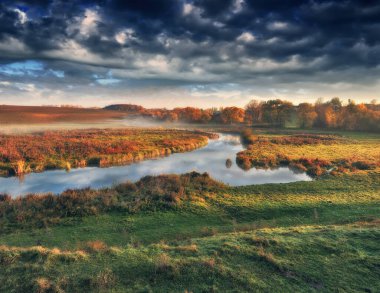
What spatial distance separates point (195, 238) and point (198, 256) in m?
3.06

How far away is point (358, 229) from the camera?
507 inches

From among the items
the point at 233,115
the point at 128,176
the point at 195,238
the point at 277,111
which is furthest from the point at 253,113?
the point at 195,238

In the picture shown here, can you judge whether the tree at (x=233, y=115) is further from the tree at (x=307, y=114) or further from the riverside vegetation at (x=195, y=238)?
the riverside vegetation at (x=195, y=238)

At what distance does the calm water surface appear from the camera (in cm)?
2702

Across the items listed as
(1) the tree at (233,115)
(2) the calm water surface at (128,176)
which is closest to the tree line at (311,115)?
(1) the tree at (233,115)

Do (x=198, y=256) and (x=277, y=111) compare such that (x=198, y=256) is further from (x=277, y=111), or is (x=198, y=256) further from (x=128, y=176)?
(x=277, y=111)

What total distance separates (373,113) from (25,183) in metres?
106

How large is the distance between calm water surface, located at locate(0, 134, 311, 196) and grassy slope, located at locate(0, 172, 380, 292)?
1129 centimetres

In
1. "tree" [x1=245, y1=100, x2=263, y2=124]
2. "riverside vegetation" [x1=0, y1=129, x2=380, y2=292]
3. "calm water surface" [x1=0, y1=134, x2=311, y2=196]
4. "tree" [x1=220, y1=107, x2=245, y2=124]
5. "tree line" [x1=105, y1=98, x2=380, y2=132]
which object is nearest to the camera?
"riverside vegetation" [x1=0, y1=129, x2=380, y2=292]

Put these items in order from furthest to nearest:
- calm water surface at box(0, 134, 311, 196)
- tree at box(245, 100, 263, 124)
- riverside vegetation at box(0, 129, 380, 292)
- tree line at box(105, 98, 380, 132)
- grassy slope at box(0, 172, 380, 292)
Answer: tree at box(245, 100, 263, 124)
tree line at box(105, 98, 380, 132)
calm water surface at box(0, 134, 311, 196)
riverside vegetation at box(0, 129, 380, 292)
grassy slope at box(0, 172, 380, 292)

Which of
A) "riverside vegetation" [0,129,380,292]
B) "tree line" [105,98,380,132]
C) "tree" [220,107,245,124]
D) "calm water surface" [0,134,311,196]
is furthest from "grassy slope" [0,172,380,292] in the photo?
"tree" [220,107,245,124]

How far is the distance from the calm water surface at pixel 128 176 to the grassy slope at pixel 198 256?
11.3m

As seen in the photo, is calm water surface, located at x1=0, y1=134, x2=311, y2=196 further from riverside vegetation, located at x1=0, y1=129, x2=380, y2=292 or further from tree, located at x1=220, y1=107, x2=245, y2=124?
tree, located at x1=220, y1=107, x2=245, y2=124

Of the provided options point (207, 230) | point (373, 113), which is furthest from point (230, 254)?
point (373, 113)
